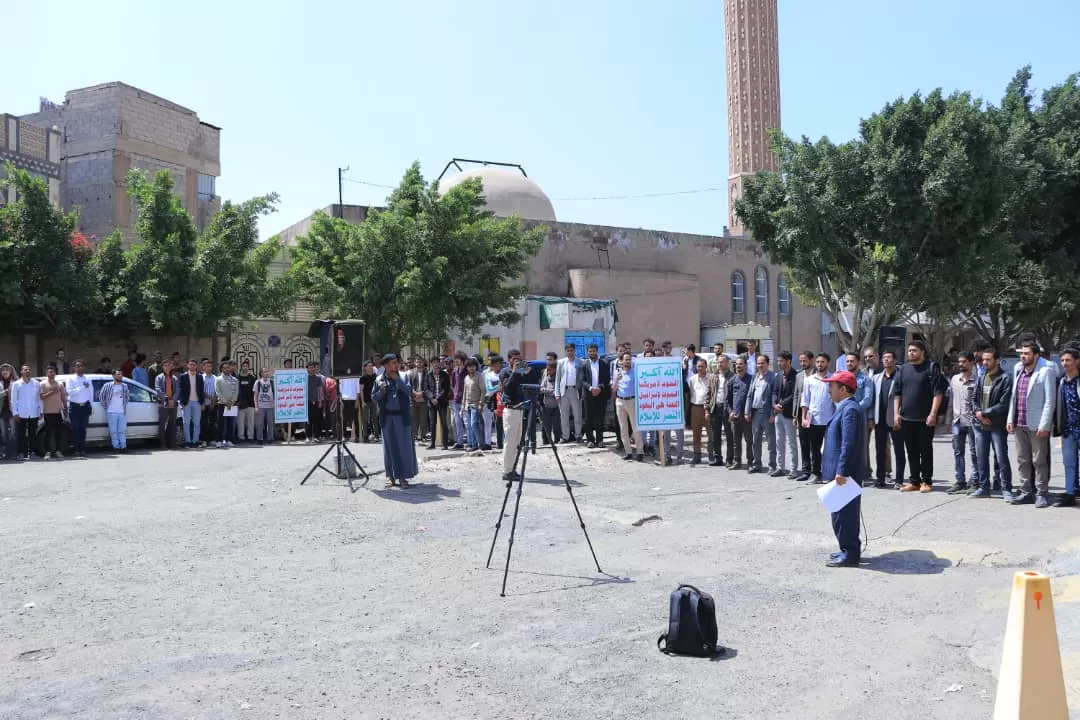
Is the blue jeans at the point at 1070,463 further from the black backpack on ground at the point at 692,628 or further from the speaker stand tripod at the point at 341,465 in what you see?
the speaker stand tripod at the point at 341,465

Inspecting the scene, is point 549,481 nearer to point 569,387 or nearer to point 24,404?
point 569,387

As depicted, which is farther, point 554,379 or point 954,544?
point 554,379

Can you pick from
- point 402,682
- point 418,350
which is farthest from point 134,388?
point 402,682

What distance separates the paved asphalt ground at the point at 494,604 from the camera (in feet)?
15.6

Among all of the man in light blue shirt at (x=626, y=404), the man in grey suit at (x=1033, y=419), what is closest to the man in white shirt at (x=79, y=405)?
the man in light blue shirt at (x=626, y=404)

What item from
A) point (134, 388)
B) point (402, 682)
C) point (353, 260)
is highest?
point (353, 260)

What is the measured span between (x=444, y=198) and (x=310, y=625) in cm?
1912

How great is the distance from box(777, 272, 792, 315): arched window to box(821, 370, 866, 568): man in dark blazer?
35.3 meters

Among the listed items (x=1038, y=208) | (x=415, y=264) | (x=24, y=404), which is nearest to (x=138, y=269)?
(x=24, y=404)

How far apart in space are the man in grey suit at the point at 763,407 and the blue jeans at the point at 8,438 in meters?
12.5

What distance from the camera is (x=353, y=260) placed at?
23.4 meters

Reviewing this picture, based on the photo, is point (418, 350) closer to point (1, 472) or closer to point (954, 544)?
point (1, 472)

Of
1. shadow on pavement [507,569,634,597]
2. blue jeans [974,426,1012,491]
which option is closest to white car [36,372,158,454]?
shadow on pavement [507,569,634,597]

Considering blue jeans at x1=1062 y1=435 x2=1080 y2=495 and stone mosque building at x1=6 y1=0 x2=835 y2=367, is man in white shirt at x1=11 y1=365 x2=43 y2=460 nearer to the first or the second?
stone mosque building at x1=6 y1=0 x2=835 y2=367
